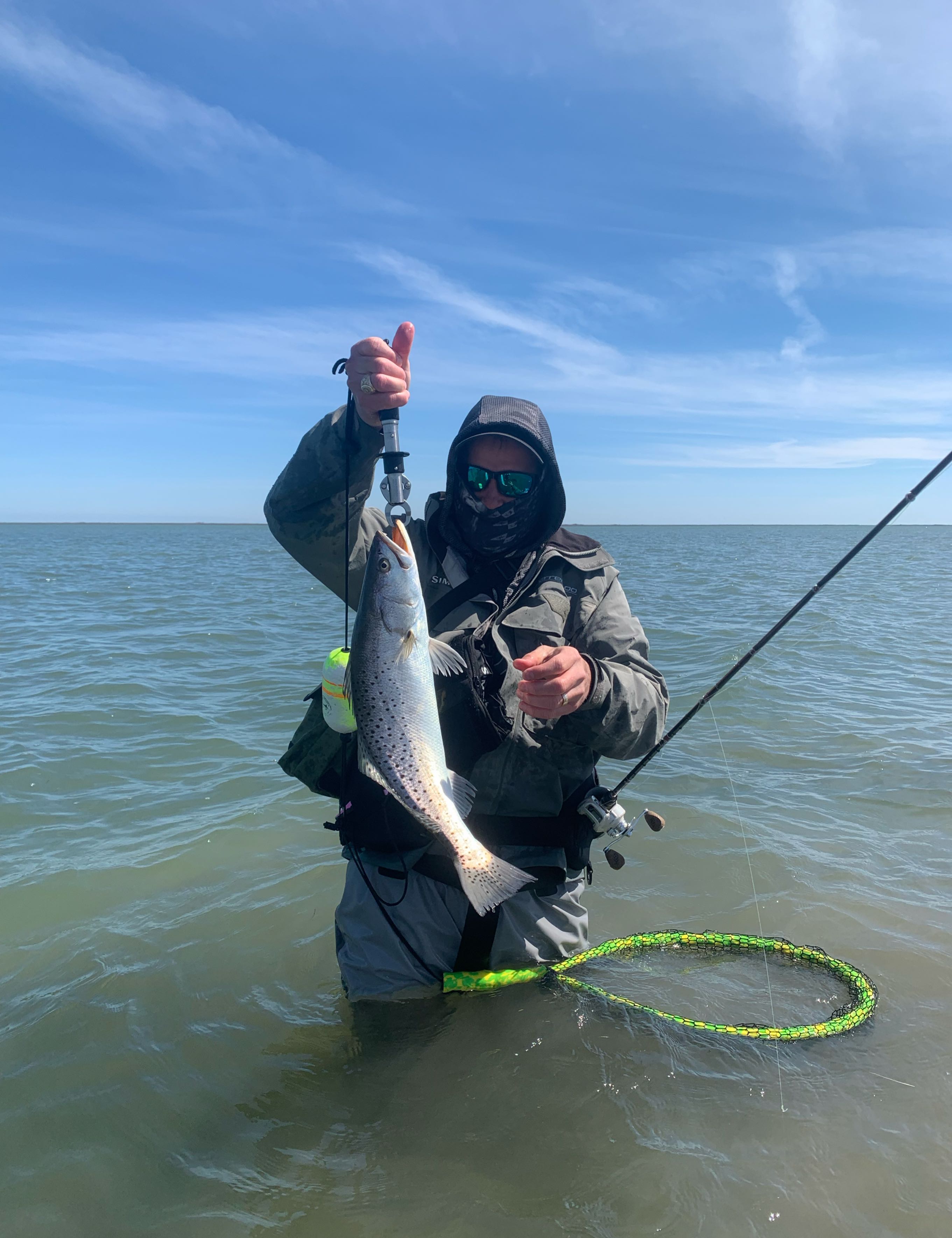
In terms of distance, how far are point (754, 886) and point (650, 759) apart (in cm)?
267

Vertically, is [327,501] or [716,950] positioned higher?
[327,501]

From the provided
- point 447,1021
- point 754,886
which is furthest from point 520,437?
point 754,886

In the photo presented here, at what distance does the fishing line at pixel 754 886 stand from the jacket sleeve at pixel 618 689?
5.95 ft

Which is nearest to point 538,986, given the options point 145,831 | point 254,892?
point 254,892

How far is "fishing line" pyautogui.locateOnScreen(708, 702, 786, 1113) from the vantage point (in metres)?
3.68

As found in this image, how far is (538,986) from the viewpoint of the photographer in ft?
13.5

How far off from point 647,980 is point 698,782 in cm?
426

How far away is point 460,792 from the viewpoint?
2.96 m

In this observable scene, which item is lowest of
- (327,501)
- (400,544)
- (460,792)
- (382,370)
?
(460,792)

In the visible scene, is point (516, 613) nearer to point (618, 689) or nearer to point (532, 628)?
point (532, 628)

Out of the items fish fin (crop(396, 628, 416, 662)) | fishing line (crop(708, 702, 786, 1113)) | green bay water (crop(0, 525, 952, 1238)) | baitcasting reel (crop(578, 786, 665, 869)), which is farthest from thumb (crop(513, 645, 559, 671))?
fishing line (crop(708, 702, 786, 1113))

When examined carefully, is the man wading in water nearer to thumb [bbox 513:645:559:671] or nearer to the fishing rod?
the fishing rod

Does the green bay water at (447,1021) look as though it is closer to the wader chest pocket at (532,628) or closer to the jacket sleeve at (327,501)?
the wader chest pocket at (532,628)

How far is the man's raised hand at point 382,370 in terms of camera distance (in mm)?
3045
